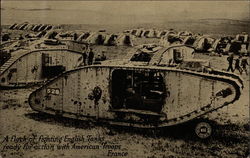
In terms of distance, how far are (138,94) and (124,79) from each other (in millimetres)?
94

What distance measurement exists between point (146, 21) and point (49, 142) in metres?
0.72

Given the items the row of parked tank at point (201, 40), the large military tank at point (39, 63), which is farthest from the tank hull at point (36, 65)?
the row of parked tank at point (201, 40)

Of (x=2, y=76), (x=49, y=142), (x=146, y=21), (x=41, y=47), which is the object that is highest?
(x=146, y=21)

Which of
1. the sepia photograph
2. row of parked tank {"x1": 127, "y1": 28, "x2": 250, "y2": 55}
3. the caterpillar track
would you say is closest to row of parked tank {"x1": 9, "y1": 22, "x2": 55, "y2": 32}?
the sepia photograph

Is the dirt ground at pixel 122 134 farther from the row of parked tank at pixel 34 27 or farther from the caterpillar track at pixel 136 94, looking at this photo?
the row of parked tank at pixel 34 27

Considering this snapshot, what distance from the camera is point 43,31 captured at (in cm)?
206

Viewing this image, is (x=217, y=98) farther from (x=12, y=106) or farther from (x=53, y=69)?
(x=12, y=106)

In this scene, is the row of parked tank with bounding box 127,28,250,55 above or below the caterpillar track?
above

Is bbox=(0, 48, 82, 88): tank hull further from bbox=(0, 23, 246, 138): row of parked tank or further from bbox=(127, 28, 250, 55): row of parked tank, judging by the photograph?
bbox=(127, 28, 250, 55): row of parked tank

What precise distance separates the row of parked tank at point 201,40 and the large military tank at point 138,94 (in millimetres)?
82

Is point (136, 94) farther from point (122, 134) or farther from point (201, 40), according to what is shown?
point (201, 40)

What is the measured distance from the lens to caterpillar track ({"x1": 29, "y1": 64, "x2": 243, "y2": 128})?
1.98 meters

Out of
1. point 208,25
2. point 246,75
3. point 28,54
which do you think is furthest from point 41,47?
point 246,75

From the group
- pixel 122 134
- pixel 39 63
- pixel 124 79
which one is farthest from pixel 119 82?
pixel 39 63
